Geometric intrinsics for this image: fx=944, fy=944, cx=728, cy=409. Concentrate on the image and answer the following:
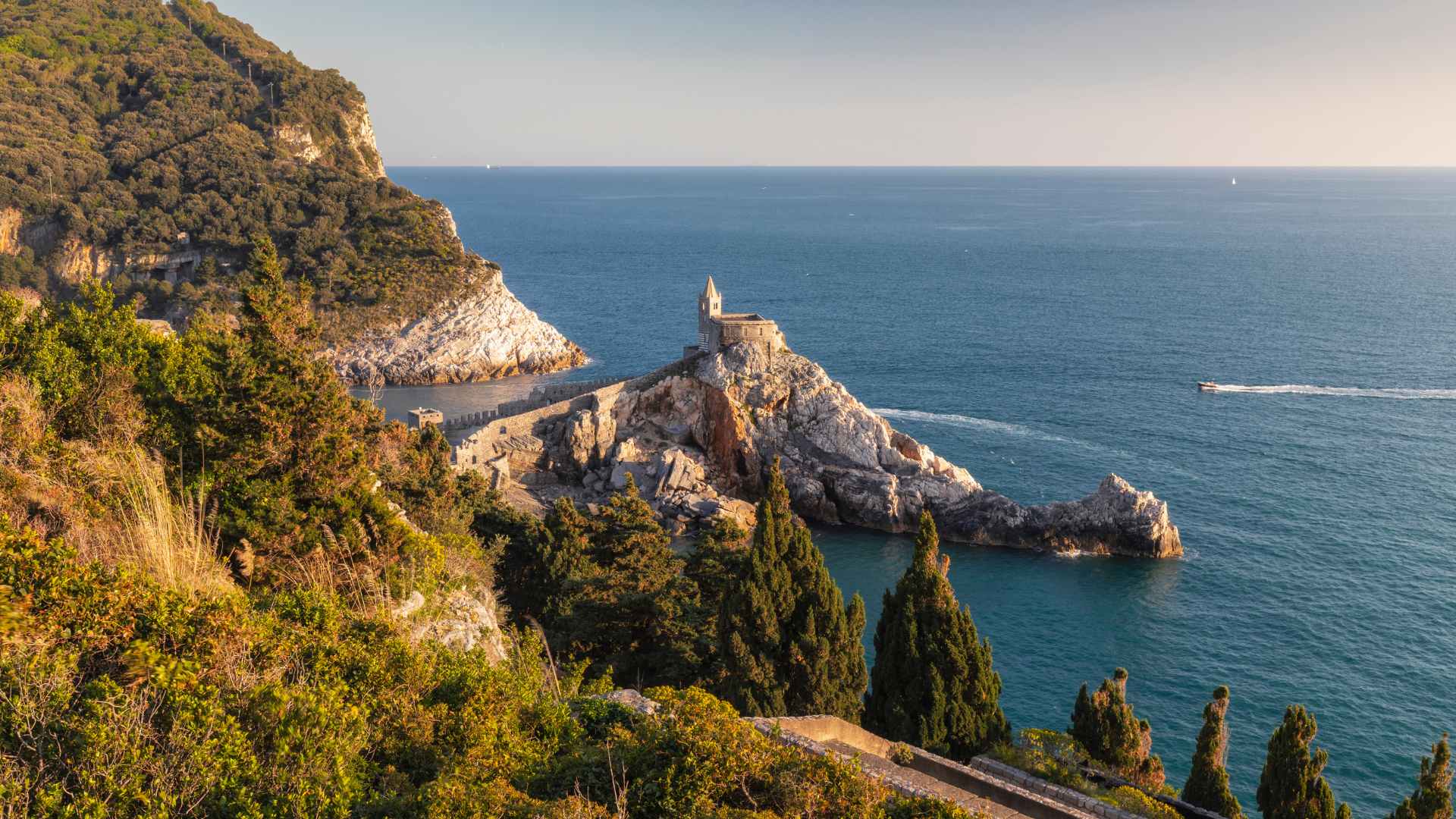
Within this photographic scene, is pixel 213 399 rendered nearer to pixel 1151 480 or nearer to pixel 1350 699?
pixel 1350 699

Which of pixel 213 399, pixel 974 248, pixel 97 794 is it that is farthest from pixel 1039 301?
pixel 97 794

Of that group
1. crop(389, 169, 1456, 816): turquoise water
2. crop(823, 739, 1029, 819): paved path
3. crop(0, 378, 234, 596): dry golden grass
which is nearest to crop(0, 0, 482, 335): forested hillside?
crop(389, 169, 1456, 816): turquoise water

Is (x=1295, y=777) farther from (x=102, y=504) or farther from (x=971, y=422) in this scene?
(x=971, y=422)

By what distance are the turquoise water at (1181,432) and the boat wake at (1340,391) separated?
0.97ft

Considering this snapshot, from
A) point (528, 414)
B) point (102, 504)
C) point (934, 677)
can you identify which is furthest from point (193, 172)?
point (934, 677)

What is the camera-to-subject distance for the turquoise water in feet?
101

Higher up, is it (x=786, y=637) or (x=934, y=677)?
(x=786, y=637)

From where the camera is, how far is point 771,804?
29.3 feet

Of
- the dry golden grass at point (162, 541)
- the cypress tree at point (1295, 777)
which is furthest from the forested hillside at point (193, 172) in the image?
the cypress tree at point (1295, 777)

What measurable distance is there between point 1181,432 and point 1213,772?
129 ft

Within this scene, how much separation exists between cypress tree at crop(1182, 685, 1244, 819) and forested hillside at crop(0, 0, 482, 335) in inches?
2330

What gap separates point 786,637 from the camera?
68.5 ft

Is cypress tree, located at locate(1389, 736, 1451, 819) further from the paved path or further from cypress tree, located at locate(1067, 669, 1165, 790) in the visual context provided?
the paved path

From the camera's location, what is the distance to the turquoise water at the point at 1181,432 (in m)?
30.8
